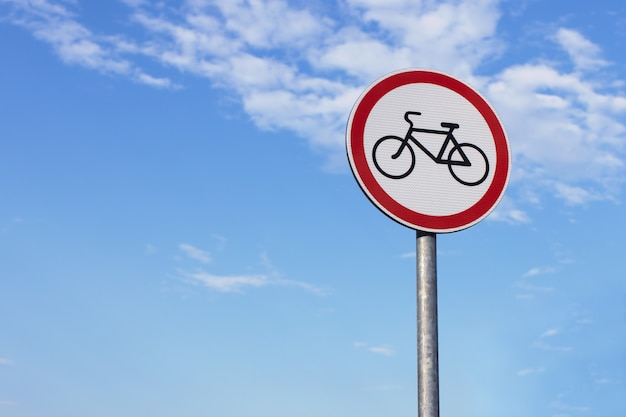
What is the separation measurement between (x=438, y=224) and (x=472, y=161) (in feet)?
1.48

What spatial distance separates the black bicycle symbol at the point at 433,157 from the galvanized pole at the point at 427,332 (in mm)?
401

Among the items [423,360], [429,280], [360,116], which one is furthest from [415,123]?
[423,360]

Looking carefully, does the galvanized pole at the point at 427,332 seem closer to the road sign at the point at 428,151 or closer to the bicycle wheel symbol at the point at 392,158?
the road sign at the point at 428,151

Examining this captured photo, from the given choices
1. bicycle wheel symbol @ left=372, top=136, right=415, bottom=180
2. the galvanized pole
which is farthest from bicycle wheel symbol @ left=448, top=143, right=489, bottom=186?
the galvanized pole

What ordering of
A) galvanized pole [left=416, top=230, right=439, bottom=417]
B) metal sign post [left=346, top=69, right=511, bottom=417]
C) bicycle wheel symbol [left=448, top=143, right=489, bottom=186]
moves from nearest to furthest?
galvanized pole [left=416, top=230, right=439, bottom=417] < metal sign post [left=346, top=69, right=511, bottom=417] < bicycle wheel symbol [left=448, top=143, right=489, bottom=186]

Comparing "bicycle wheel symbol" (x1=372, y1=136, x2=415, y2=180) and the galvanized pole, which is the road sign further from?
the galvanized pole

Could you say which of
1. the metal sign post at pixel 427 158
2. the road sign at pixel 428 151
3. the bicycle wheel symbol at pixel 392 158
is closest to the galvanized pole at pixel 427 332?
the metal sign post at pixel 427 158

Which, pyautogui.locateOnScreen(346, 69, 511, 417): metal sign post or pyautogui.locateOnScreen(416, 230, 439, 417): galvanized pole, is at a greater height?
pyautogui.locateOnScreen(346, 69, 511, 417): metal sign post

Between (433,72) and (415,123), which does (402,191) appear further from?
(433,72)

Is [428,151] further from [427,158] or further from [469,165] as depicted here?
[469,165]

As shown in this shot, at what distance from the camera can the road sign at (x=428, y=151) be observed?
3830mm

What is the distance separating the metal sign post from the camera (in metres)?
3.78

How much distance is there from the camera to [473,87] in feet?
14.0

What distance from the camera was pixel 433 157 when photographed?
3.95 m
